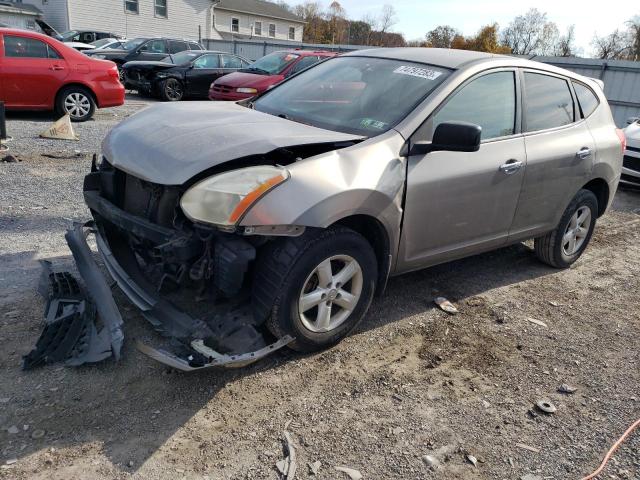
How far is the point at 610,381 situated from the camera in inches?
139

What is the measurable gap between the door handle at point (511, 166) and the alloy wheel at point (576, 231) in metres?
1.25

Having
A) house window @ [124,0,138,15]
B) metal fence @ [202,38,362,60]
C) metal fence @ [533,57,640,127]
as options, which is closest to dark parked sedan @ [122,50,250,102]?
metal fence @ [533,57,640,127]

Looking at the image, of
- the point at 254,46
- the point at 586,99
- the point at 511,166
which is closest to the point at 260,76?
the point at 586,99

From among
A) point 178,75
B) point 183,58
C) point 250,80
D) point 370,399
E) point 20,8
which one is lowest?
point 370,399

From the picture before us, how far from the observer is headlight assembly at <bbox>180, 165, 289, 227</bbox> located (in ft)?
9.20

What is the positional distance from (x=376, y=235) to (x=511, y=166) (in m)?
1.30

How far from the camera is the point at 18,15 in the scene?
30.1 metres

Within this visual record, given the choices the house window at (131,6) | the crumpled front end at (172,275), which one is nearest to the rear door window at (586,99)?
the crumpled front end at (172,275)

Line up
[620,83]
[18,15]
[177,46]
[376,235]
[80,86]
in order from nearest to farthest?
[376,235]
[80,86]
[620,83]
[177,46]
[18,15]

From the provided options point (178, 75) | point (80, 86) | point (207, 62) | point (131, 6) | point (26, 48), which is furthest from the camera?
point (131, 6)

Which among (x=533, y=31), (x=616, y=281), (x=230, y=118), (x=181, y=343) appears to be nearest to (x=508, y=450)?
(x=181, y=343)

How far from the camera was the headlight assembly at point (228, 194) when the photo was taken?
280 centimetres

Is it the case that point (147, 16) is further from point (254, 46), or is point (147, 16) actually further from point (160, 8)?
point (254, 46)

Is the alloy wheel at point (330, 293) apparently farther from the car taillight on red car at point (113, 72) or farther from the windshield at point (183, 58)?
the windshield at point (183, 58)
